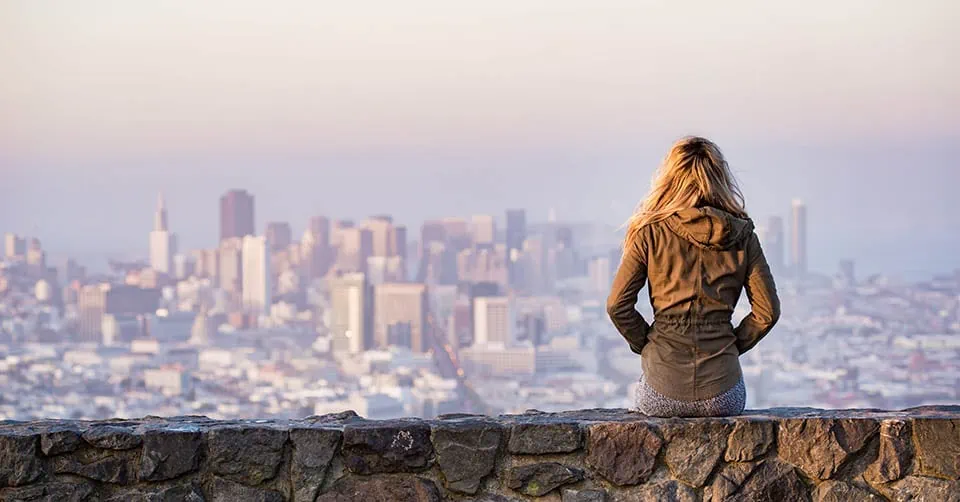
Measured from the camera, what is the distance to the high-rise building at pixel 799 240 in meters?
58.4

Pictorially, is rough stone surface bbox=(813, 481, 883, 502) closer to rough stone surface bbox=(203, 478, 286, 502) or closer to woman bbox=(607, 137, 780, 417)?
woman bbox=(607, 137, 780, 417)

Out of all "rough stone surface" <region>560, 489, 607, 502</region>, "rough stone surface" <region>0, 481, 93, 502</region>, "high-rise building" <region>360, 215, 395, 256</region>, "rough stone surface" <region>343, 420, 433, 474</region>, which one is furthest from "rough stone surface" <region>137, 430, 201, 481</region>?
"high-rise building" <region>360, 215, 395, 256</region>

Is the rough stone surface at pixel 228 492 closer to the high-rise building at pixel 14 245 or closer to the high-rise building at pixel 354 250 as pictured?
the high-rise building at pixel 354 250

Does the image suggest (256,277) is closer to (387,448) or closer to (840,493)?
(387,448)

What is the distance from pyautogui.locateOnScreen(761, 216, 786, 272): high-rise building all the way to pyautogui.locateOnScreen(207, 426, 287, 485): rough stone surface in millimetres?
53121

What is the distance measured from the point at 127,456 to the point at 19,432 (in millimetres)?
281

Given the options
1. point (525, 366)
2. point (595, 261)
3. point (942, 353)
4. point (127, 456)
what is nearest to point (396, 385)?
point (525, 366)

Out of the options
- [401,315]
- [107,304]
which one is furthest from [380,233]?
[107,304]

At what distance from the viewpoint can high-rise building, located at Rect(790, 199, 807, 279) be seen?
5844 centimetres

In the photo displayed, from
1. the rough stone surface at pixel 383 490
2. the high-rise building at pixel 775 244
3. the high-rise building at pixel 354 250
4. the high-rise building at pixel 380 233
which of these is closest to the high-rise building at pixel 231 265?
the high-rise building at pixel 354 250

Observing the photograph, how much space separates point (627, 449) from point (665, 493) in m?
0.15

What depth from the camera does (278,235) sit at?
7738 centimetres

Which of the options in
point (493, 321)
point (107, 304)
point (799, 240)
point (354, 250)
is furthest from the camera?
point (354, 250)

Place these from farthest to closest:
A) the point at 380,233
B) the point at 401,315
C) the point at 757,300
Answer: the point at 380,233
the point at 401,315
the point at 757,300
